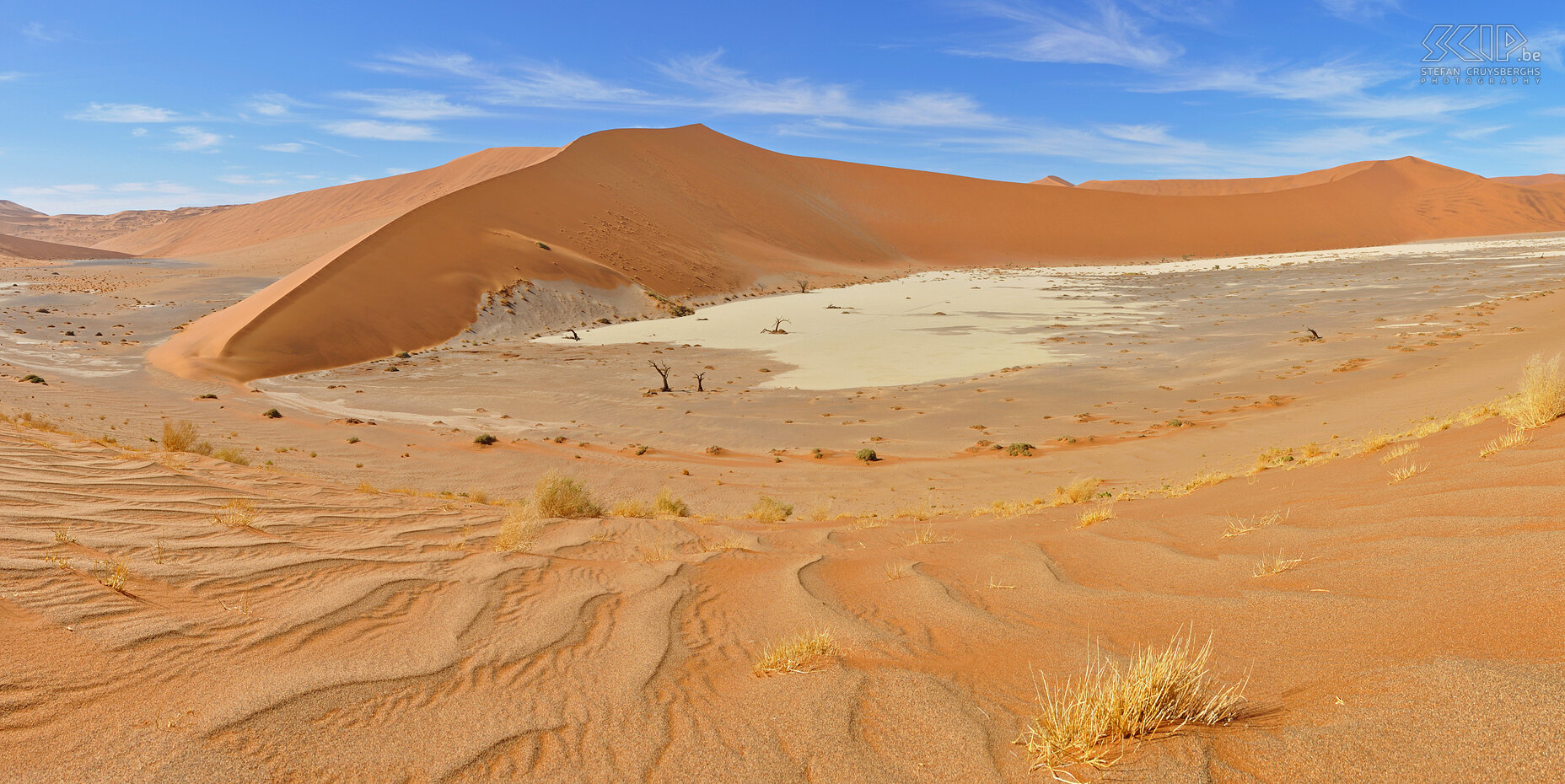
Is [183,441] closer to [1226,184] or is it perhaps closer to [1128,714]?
[1128,714]

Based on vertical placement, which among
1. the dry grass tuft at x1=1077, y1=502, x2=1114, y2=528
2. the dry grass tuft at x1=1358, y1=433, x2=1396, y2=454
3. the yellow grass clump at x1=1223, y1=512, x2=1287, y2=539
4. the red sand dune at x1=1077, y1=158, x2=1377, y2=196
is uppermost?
the red sand dune at x1=1077, y1=158, x2=1377, y2=196

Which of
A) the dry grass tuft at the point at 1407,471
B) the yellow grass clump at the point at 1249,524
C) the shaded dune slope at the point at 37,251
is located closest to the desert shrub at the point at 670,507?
the yellow grass clump at the point at 1249,524

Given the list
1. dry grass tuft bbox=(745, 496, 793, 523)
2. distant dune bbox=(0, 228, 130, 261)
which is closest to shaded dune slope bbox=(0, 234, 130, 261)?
distant dune bbox=(0, 228, 130, 261)

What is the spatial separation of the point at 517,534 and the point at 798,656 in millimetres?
3674

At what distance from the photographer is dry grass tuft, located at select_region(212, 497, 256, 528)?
222 inches

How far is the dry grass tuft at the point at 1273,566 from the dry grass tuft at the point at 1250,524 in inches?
40.6

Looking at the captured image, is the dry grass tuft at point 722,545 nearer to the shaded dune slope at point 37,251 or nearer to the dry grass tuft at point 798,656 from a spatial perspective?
the dry grass tuft at point 798,656

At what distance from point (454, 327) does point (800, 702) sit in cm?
3214

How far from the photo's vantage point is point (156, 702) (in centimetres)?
292

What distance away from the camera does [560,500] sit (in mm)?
8469

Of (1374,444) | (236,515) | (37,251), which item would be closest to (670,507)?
(236,515)

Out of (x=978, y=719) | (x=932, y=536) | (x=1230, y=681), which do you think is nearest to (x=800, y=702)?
(x=978, y=719)

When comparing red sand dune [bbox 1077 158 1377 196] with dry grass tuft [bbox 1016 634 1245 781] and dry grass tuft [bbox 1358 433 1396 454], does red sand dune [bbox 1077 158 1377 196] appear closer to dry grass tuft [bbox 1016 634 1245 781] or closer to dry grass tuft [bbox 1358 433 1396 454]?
dry grass tuft [bbox 1358 433 1396 454]

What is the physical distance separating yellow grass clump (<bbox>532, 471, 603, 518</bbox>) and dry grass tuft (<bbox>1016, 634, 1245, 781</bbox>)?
262 inches
